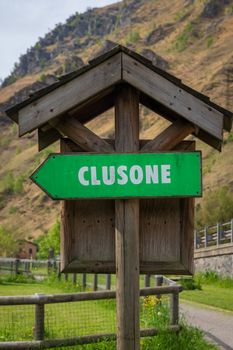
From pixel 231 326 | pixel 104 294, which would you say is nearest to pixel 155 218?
pixel 104 294

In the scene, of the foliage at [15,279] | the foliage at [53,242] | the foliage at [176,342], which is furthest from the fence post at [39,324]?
the foliage at [53,242]

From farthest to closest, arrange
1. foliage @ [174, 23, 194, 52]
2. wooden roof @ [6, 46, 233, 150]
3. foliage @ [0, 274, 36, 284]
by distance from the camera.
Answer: foliage @ [174, 23, 194, 52], foliage @ [0, 274, 36, 284], wooden roof @ [6, 46, 233, 150]

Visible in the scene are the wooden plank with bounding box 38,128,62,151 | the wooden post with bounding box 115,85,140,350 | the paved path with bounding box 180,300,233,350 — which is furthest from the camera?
the paved path with bounding box 180,300,233,350

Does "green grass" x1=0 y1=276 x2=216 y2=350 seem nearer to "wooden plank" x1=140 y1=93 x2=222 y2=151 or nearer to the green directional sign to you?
"wooden plank" x1=140 y1=93 x2=222 y2=151

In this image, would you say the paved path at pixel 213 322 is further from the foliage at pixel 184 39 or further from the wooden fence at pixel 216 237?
the foliage at pixel 184 39

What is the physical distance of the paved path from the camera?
11.2 metres

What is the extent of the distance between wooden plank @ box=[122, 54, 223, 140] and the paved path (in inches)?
217

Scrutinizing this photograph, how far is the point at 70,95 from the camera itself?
5.71 metres

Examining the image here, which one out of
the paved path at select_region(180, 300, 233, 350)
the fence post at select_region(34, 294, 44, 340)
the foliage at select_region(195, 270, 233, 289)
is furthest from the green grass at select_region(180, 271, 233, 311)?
the fence post at select_region(34, 294, 44, 340)

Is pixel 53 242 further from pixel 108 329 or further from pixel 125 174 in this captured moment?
pixel 125 174

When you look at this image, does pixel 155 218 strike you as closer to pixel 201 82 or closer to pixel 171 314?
pixel 171 314

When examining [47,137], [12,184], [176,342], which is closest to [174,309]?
[176,342]

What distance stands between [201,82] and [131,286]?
→ 144559 mm

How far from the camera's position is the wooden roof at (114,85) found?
18.6 feet
